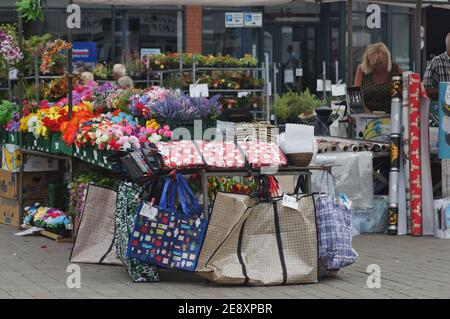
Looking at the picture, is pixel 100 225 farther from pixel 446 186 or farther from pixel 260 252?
pixel 446 186

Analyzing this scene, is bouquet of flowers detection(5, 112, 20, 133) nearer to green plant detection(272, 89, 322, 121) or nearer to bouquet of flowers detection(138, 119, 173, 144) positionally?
bouquet of flowers detection(138, 119, 173, 144)

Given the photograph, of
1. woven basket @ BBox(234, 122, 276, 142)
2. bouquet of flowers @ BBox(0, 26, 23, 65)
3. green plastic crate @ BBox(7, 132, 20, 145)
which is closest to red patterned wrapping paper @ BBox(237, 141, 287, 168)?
woven basket @ BBox(234, 122, 276, 142)

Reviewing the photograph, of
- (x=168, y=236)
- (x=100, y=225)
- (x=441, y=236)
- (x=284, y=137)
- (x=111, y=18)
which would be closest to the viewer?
(x=168, y=236)

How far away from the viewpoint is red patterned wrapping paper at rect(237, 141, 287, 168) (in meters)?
8.24

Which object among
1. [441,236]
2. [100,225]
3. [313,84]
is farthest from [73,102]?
[313,84]

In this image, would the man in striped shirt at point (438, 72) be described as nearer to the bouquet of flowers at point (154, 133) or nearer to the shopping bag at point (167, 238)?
the bouquet of flowers at point (154, 133)

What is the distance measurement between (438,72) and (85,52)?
29.3 ft

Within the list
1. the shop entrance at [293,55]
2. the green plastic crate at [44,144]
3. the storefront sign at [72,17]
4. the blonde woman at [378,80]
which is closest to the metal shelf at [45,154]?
the green plastic crate at [44,144]

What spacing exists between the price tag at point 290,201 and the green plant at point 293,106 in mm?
11070

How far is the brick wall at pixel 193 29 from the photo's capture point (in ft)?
71.2

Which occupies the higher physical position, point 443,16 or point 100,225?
point 443,16

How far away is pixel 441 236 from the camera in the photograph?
10891 mm

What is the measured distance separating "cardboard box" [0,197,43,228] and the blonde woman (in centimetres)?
391

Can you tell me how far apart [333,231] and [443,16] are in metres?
16.5
